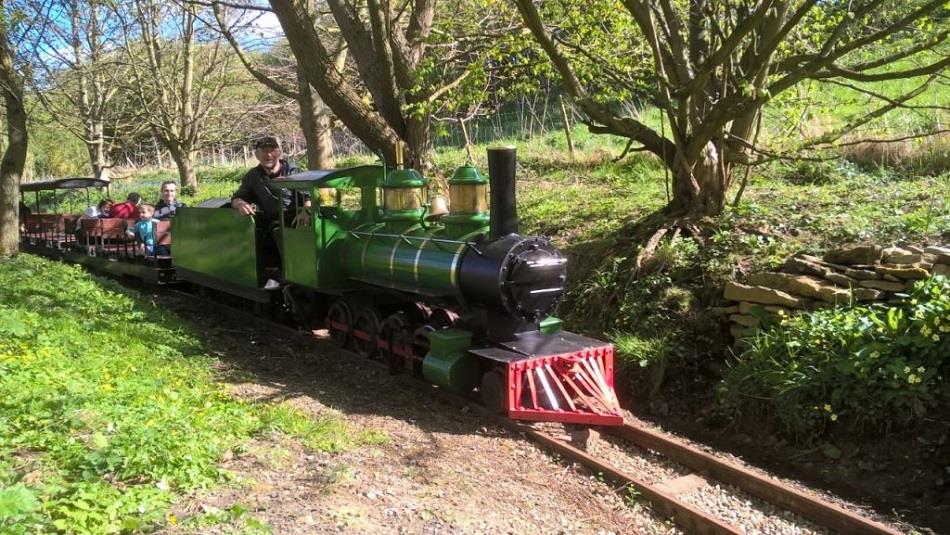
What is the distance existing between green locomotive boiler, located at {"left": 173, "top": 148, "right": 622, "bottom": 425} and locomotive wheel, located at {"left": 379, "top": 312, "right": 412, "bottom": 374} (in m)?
0.02

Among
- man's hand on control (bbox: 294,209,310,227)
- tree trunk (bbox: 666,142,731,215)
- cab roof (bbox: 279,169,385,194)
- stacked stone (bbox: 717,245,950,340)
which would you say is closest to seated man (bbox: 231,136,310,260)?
man's hand on control (bbox: 294,209,310,227)

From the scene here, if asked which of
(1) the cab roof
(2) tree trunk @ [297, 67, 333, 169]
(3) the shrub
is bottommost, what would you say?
(1) the cab roof

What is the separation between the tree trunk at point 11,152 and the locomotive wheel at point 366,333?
359 inches

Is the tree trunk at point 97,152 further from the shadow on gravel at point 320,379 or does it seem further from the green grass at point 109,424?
the green grass at point 109,424

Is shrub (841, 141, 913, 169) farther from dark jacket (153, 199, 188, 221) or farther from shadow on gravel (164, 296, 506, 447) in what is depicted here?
dark jacket (153, 199, 188, 221)

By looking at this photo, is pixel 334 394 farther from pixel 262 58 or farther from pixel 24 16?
pixel 262 58

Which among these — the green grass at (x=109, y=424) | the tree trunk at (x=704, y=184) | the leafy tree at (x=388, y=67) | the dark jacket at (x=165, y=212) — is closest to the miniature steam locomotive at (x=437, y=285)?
the green grass at (x=109, y=424)

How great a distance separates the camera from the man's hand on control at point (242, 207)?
895 cm

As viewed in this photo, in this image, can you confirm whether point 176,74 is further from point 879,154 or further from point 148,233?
point 879,154

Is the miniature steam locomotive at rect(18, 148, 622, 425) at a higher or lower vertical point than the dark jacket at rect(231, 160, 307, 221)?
lower

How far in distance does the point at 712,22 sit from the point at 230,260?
6.94 m

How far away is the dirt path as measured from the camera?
13.0 feet

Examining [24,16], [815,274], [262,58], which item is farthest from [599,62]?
[262,58]

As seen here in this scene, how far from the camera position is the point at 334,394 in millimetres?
6816
